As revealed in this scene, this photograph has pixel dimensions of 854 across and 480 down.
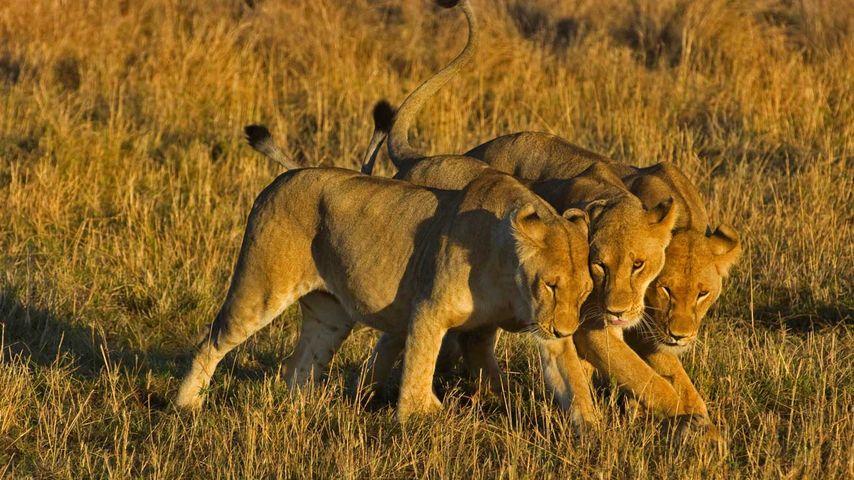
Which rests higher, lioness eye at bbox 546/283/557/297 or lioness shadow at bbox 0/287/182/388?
lioness eye at bbox 546/283/557/297

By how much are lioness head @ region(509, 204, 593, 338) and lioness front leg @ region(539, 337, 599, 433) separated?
0.32 metres

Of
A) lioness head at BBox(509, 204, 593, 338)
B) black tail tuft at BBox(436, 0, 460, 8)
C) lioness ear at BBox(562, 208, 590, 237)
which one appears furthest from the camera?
black tail tuft at BBox(436, 0, 460, 8)

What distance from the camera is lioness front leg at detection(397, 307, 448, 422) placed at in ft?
17.1

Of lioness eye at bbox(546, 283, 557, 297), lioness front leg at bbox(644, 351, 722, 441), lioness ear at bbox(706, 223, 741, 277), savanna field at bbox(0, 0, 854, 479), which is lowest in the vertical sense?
savanna field at bbox(0, 0, 854, 479)

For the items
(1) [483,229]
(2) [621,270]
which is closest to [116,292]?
(1) [483,229]

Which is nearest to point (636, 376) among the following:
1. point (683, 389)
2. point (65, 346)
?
point (683, 389)

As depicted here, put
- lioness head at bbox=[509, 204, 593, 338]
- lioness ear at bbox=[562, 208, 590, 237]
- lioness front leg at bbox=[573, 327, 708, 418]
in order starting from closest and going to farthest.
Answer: lioness head at bbox=[509, 204, 593, 338] < lioness ear at bbox=[562, 208, 590, 237] < lioness front leg at bbox=[573, 327, 708, 418]

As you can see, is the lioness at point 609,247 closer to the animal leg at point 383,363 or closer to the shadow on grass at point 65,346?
the animal leg at point 383,363

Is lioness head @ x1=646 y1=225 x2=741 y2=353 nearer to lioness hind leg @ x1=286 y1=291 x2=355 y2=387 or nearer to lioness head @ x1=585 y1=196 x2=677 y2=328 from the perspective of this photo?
lioness head @ x1=585 y1=196 x2=677 y2=328

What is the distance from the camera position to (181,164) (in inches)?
385

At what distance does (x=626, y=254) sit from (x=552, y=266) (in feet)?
0.87

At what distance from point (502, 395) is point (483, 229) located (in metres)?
1.09

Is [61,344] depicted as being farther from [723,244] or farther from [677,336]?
[723,244]

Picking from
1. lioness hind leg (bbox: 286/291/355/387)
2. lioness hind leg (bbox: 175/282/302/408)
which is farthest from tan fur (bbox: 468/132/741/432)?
lioness hind leg (bbox: 175/282/302/408)
